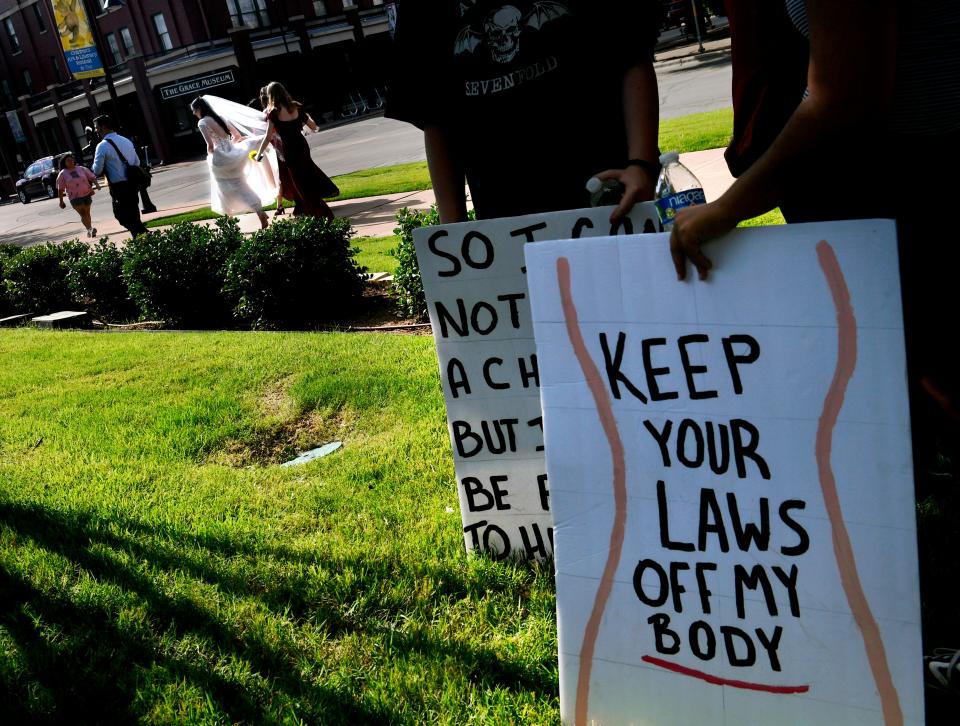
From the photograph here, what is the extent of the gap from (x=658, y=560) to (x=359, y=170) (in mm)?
17623

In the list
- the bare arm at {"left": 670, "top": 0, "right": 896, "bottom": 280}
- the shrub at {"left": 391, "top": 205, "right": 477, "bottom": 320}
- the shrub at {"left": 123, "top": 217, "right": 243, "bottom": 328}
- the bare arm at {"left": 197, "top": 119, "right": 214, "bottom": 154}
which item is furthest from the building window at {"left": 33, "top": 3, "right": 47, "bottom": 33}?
the bare arm at {"left": 670, "top": 0, "right": 896, "bottom": 280}

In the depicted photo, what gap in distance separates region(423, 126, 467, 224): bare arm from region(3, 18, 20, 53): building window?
203 feet

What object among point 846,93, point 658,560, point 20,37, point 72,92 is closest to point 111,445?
point 658,560

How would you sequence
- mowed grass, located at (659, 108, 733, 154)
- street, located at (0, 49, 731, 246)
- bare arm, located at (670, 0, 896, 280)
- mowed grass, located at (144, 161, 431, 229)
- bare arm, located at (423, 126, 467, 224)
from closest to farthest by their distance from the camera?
bare arm, located at (670, 0, 896, 280) < bare arm, located at (423, 126, 467, 224) < mowed grass, located at (659, 108, 733, 154) < mowed grass, located at (144, 161, 431, 229) < street, located at (0, 49, 731, 246)

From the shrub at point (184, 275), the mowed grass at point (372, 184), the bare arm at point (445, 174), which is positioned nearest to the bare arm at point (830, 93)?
the bare arm at point (445, 174)

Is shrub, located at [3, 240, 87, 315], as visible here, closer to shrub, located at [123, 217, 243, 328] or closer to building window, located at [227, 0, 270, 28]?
shrub, located at [123, 217, 243, 328]

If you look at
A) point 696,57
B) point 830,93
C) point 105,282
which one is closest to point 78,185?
point 105,282

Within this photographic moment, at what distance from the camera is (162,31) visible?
142 ft

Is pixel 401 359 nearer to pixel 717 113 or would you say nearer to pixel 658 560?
pixel 658 560

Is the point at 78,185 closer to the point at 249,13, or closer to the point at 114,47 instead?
the point at 249,13

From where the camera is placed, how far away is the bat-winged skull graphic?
2250 millimetres

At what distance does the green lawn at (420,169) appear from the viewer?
1040cm

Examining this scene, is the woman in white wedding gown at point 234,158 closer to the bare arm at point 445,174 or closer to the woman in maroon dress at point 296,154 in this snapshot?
the woman in maroon dress at point 296,154

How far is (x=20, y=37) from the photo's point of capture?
5359cm
